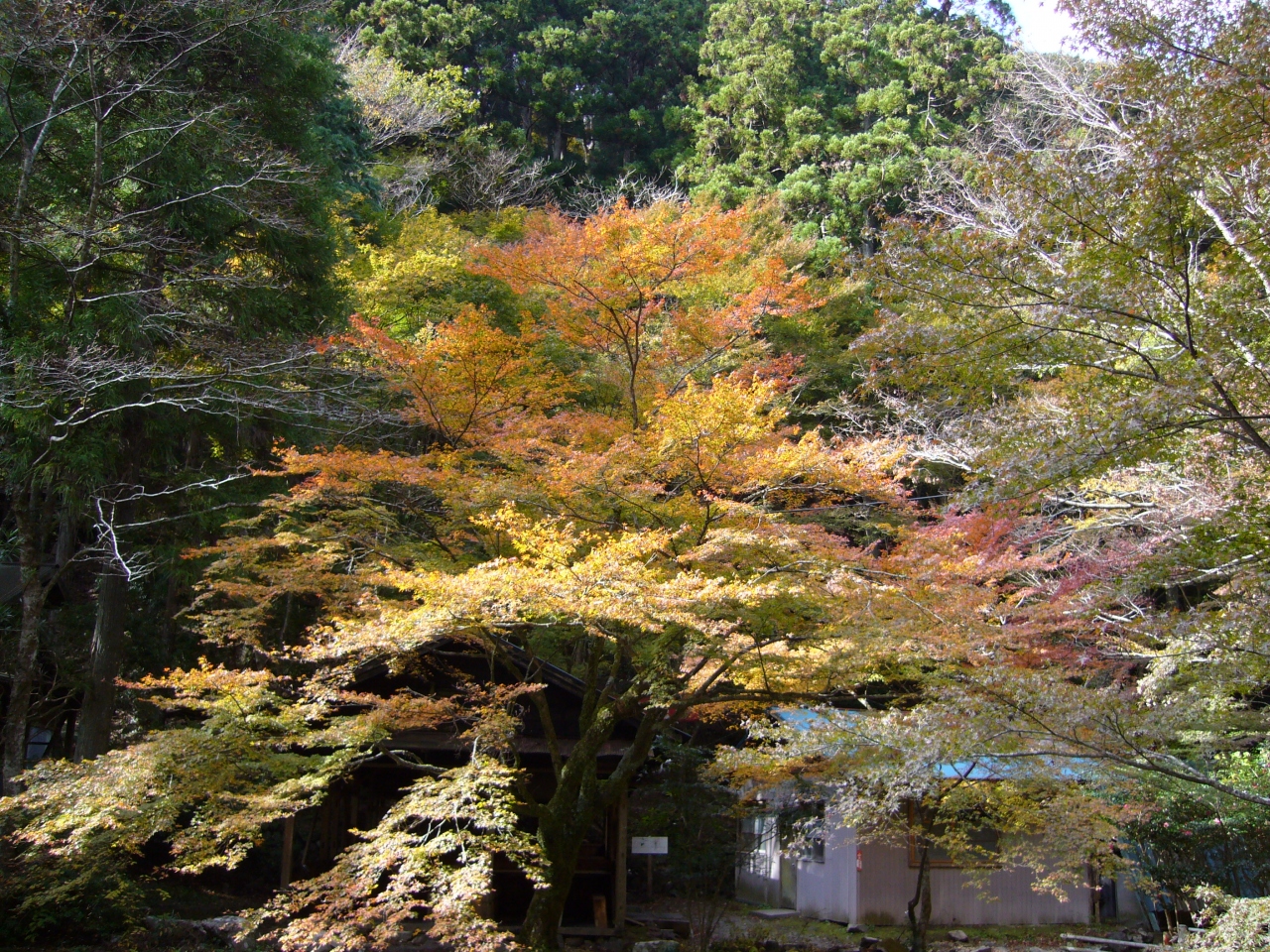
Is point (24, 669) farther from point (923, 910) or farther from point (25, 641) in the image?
point (923, 910)

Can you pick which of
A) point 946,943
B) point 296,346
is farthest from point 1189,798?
point 296,346

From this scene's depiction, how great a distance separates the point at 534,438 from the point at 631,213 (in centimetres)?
380

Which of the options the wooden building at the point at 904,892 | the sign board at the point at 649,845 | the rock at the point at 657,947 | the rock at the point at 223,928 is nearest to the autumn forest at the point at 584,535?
the rock at the point at 223,928

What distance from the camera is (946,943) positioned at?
11.7 metres

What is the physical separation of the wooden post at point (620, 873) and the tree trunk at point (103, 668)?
6.31 metres

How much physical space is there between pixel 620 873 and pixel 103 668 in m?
6.92

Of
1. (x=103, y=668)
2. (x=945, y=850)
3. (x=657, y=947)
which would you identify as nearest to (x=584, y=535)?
(x=657, y=947)

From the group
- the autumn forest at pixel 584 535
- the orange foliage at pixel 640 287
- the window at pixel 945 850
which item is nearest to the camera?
the autumn forest at pixel 584 535

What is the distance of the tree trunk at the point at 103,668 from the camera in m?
10.3

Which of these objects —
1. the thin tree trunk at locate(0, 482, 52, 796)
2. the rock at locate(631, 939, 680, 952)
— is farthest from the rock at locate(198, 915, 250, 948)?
the rock at locate(631, 939, 680, 952)

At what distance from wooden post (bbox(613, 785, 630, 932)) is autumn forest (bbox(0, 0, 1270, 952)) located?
24 cm

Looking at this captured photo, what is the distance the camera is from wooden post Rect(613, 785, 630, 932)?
1125 centimetres

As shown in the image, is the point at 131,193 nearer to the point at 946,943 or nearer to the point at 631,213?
the point at 631,213

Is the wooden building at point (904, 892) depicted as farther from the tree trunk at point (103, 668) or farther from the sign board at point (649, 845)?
the tree trunk at point (103, 668)
